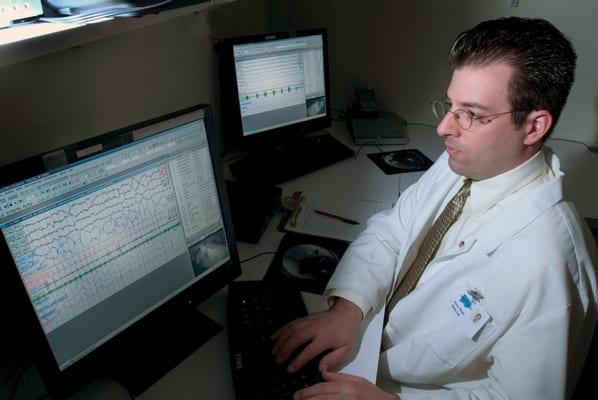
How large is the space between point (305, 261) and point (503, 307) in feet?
1.54

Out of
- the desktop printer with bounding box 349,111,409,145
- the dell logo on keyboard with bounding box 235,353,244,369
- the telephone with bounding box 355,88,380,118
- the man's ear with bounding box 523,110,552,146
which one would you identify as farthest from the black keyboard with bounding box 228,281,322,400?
the telephone with bounding box 355,88,380,118

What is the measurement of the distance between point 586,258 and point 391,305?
0.44 m

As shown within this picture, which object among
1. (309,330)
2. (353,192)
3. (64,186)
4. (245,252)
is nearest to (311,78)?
(353,192)

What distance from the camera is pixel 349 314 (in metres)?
0.98

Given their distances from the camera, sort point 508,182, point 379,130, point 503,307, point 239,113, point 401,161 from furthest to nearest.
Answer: point 379,130 → point 401,161 → point 239,113 → point 508,182 → point 503,307

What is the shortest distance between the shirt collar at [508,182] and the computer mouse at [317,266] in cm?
38

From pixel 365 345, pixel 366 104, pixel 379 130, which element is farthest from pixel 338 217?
pixel 366 104

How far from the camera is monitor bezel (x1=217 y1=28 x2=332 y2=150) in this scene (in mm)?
1480

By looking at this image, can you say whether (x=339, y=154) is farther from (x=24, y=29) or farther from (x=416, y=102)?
(x=24, y=29)

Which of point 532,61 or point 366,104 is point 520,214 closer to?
point 532,61

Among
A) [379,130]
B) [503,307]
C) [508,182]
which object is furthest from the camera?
[379,130]

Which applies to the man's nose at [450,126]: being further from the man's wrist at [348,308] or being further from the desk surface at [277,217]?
the man's wrist at [348,308]

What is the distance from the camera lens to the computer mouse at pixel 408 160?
5.32ft

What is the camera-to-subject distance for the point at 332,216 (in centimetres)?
131
